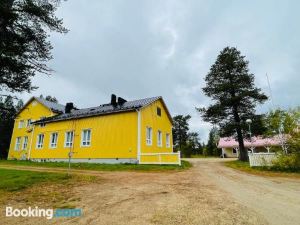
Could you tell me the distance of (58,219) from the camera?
452cm

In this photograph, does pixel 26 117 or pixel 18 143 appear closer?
pixel 18 143

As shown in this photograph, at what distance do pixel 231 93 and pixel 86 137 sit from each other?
56.7 feet

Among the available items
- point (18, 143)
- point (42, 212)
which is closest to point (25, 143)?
point (18, 143)

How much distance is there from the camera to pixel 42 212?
16.7 ft

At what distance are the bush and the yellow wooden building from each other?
23.1ft

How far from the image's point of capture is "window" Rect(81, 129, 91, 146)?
20484 millimetres

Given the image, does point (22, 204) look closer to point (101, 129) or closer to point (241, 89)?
point (101, 129)

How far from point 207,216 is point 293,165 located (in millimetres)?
12307

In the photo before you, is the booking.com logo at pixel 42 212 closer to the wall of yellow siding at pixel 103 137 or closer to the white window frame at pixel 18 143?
the wall of yellow siding at pixel 103 137

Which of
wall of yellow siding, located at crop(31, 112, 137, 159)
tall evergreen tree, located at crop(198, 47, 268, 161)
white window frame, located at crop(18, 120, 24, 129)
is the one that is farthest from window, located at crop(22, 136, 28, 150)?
tall evergreen tree, located at crop(198, 47, 268, 161)

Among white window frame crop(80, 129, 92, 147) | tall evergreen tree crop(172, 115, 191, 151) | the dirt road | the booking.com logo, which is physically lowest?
the booking.com logo

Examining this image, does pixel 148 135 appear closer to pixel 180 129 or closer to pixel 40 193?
pixel 40 193

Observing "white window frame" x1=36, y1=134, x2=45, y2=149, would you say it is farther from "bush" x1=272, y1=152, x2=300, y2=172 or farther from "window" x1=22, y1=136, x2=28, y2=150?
"bush" x1=272, y1=152, x2=300, y2=172

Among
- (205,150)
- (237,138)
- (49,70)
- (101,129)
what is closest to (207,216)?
(49,70)
